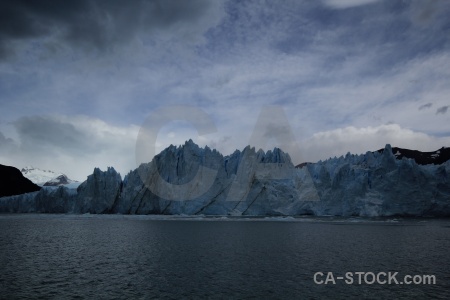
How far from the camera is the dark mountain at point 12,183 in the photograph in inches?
4427

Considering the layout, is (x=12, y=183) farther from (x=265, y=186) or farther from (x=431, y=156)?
(x=431, y=156)

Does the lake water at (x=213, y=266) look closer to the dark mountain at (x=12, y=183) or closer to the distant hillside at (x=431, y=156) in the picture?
the distant hillside at (x=431, y=156)

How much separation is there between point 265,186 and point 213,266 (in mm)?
45297

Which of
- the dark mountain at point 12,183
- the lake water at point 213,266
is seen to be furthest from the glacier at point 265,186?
the dark mountain at point 12,183

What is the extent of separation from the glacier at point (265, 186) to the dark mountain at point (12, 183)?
54686 mm

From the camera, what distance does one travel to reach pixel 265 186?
64.3 m

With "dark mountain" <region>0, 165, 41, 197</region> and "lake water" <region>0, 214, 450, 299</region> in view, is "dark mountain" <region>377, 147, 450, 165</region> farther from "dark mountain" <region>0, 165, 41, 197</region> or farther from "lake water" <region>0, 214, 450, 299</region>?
"dark mountain" <region>0, 165, 41, 197</region>

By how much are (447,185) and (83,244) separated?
198ft

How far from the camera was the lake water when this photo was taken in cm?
1439

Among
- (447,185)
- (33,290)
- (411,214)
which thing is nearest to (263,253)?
(33,290)

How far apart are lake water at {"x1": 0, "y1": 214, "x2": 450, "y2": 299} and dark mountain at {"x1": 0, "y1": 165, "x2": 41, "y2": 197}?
95.6 meters

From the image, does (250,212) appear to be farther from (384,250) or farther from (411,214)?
(384,250)

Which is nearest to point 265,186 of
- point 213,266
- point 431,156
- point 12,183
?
point 213,266

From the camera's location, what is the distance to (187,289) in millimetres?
14969
